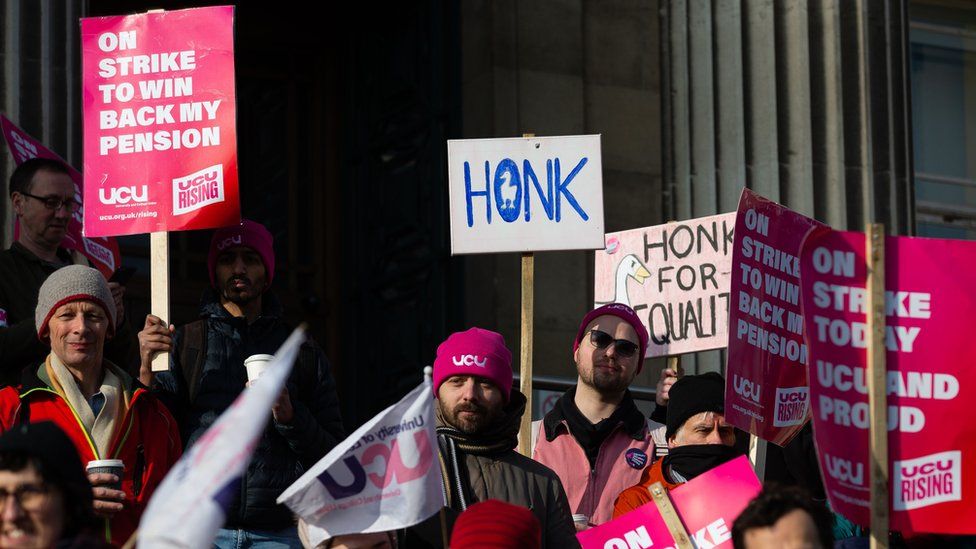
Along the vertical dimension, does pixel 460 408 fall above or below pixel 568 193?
below

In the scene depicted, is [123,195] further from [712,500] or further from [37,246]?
[712,500]

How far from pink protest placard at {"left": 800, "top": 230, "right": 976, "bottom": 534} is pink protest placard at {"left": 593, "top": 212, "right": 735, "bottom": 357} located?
8.70ft

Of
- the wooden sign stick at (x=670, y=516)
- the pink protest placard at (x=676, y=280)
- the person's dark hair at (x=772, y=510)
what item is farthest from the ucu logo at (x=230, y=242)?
the person's dark hair at (x=772, y=510)

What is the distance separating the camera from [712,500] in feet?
22.6

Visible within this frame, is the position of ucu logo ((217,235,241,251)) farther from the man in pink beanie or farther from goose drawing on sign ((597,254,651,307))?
goose drawing on sign ((597,254,651,307))

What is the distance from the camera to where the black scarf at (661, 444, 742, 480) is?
738cm

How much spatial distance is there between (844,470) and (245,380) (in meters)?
2.30

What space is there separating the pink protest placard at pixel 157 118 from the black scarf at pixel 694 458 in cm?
200

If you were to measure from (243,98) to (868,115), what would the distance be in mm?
3881

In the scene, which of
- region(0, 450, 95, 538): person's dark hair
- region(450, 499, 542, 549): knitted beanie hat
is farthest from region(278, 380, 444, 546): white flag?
region(0, 450, 95, 538): person's dark hair

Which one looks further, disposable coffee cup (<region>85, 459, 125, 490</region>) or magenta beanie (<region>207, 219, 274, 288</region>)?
magenta beanie (<region>207, 219, 274, 288</region>)

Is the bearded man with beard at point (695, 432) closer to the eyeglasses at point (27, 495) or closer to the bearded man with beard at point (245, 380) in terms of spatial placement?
the bearded man with beard at point (245, 380)

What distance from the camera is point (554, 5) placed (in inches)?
492

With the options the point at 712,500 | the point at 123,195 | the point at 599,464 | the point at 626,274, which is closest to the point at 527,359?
the point at 599,464
